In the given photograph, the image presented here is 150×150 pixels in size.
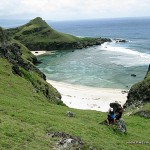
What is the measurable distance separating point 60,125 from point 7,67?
119ft

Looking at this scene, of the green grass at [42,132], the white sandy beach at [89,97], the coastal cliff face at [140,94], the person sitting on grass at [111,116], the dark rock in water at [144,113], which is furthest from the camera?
the white sandy beach at [89,97]

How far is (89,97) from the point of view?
84.9m

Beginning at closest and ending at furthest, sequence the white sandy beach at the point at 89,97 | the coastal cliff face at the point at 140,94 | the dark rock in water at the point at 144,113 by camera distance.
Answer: the dark rock in water at the point at 144,113 < the coastal cliff face at the point at 140,94 < the white sandy beach at the point at 89,97

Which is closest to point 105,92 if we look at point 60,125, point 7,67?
point 7,67

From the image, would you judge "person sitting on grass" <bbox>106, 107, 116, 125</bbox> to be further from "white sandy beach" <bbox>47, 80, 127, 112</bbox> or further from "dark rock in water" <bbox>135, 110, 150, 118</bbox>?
"white sandy beach" <bbox>47, 80, 127, 112</bbox>

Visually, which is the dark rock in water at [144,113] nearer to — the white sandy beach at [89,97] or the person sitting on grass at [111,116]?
the person sitting on grass at [111,116]

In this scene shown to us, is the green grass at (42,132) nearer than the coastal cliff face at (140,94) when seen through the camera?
Yes

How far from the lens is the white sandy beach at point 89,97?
75.3 metres

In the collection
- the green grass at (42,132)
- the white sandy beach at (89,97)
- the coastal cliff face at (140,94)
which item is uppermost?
the green grass at (42,132)

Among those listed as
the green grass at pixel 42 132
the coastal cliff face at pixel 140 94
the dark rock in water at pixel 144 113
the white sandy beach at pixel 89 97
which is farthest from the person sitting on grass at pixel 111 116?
the white sandy beach at pixel 89 97

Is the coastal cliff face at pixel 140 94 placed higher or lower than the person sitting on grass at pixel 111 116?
lower

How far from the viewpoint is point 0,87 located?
4697cm

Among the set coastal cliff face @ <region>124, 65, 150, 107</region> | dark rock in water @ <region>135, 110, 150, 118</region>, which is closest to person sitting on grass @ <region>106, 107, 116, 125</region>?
dark rock in water @ <region>135, 110, 150, 118</region>

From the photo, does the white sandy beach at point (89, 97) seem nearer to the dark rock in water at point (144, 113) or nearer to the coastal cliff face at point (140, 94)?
the coastal cliff face at point (140, 94)
